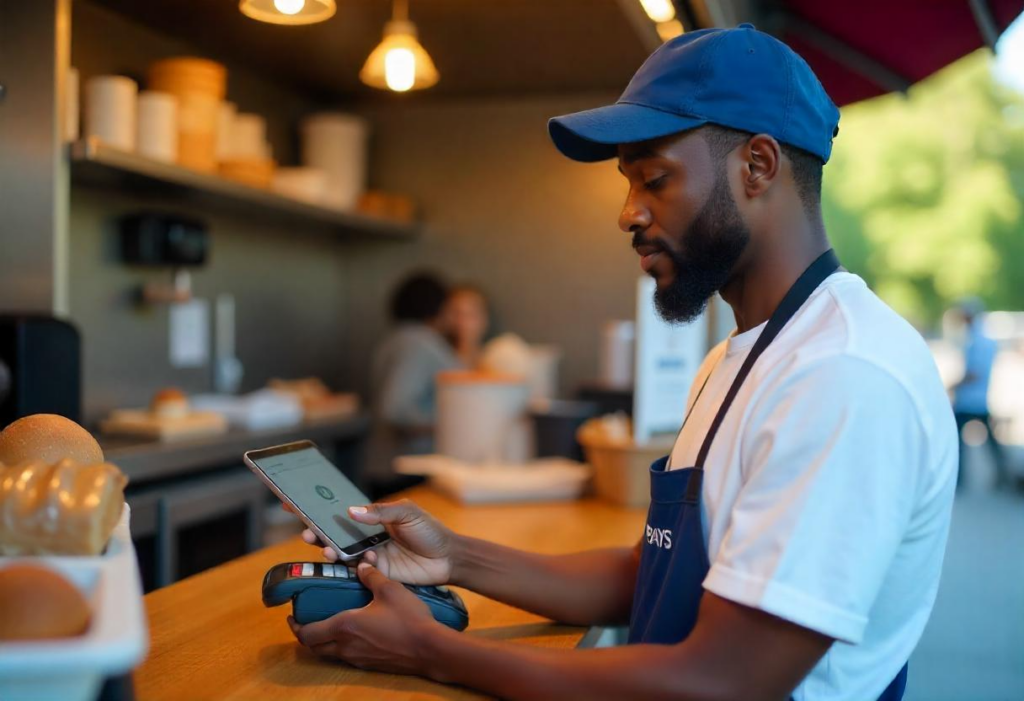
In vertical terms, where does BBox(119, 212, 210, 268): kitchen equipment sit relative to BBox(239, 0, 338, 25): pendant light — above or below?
below

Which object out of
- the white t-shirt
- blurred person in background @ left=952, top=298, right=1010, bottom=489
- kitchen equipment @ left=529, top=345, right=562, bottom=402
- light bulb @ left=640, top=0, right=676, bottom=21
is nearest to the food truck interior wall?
kitchen equipment @ left=529, top=345, right=562, bottom=402

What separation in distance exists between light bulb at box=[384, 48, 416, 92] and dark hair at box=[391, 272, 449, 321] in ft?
6.13

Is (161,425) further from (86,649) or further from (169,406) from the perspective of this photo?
(86,649)

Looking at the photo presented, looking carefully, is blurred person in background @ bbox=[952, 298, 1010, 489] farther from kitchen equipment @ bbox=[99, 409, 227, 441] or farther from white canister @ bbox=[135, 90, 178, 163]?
white canister @ bbox=[135, 90, 178, 163]

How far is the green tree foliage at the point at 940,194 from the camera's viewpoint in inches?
694

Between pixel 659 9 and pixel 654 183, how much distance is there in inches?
49.2

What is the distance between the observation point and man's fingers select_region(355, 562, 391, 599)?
133 centimetres

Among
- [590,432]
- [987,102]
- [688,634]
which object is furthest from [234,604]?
[987,102]

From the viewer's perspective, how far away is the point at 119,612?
0.82 m

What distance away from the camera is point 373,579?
1.34m

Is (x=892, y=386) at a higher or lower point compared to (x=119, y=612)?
higher

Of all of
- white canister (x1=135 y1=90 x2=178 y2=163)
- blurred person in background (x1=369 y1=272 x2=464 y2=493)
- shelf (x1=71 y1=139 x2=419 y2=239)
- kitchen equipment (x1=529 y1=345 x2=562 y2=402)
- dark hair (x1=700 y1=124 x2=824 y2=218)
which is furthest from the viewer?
kitchen equipment (x1=529 y1=345 x2=562 y2=402)

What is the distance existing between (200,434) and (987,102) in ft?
61.3

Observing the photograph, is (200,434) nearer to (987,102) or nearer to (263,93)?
(263,93)
